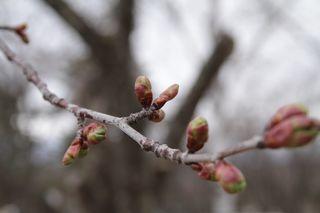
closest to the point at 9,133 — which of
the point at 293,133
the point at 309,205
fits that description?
the point at 309,205

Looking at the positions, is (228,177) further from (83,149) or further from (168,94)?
(83,149)

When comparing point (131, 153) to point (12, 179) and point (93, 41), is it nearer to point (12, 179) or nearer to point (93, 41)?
point (93, 41)

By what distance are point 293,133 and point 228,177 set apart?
0.36 feet

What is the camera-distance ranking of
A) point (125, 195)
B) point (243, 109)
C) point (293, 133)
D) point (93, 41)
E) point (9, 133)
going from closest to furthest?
1. point (293, 133)
2. point (93, 41)
3. point (125, 195)
4. point (9, 133)
5. point (243, 109)

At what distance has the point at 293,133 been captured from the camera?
0.51 metres

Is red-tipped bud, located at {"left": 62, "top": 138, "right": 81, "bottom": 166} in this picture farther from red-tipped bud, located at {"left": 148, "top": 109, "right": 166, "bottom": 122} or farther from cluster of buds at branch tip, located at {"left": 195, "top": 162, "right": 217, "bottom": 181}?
cluster of buds at branch tip, located at {"left": 195, "top": 162, "right": 217, "bottom": 181}

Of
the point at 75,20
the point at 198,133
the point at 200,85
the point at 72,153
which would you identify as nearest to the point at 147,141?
the point at 198,133

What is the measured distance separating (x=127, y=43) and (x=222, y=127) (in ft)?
15.7

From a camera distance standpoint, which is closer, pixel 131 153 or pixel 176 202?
pixel 131 153

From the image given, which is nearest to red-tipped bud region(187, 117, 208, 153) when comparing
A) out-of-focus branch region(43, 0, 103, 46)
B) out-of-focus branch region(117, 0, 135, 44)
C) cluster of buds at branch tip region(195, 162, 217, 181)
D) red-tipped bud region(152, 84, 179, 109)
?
cluster of buds at branch tip region(195, 162, 217, 181)

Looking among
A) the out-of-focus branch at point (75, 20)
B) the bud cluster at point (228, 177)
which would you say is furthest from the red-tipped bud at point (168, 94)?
the out-of-focus branch at point (75, 20)

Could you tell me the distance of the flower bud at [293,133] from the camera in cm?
51

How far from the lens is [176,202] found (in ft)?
45.8

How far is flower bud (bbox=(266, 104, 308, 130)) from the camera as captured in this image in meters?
0.55
